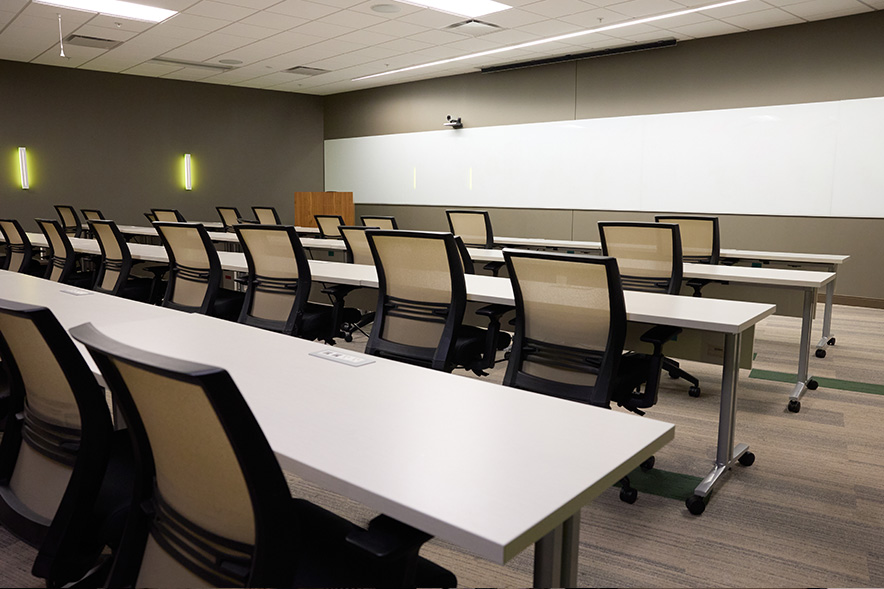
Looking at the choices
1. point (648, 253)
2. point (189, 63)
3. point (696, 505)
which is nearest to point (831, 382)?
point (648, 253)

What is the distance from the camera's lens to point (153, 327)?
2.17 meters

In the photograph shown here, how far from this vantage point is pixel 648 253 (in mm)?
3977

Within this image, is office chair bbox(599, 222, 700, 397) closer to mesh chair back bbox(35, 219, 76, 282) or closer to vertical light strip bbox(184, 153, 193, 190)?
mesh chair back bbox(35, 219, 76, 282)

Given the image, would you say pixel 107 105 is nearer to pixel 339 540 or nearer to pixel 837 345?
pixel 837 345

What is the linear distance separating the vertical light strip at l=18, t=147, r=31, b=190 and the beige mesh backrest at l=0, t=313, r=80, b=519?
10455mm

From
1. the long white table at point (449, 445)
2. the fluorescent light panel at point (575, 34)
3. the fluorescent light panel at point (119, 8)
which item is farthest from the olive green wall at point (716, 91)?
the long white table at point (449, 445)

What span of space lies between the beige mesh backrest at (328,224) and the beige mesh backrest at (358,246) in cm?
236

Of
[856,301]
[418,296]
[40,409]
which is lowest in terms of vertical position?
[856,301]

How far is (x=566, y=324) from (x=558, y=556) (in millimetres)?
1539

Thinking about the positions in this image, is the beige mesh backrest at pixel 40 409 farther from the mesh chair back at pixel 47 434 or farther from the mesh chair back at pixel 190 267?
the mesh chair back at pixel 190 267

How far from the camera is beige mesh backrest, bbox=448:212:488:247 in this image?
6730 millimetres

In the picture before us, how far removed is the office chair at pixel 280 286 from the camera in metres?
3.64

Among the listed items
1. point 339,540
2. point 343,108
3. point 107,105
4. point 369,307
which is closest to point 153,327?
point 339,540

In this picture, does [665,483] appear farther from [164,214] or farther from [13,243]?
[164,214]
